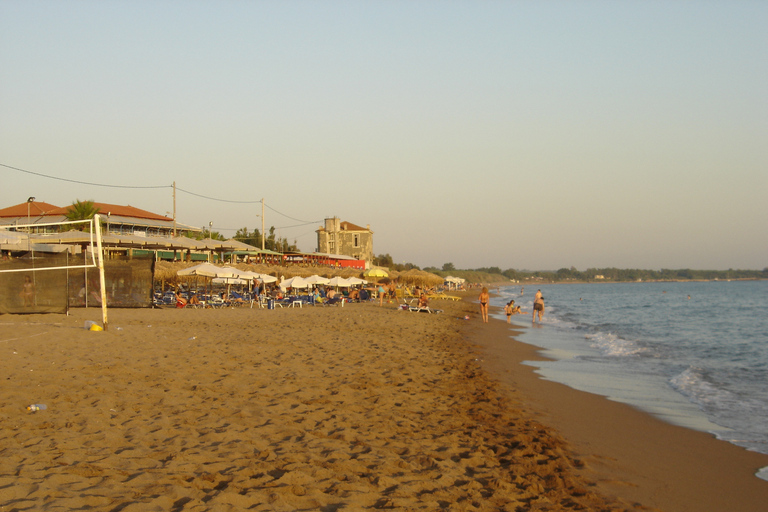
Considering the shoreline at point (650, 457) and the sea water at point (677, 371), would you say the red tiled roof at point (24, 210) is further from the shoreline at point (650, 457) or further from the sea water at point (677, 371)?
the shoreline at point (650, 457)

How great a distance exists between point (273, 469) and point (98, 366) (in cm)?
437

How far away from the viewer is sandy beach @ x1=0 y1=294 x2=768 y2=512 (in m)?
3.57

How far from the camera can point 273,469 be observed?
3.94 metres

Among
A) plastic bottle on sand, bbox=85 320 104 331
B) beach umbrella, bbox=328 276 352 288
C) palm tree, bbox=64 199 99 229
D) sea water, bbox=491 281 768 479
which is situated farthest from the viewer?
palm tree, bbox=64 199 99 229

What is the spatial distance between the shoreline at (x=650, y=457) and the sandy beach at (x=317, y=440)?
0.9 inches

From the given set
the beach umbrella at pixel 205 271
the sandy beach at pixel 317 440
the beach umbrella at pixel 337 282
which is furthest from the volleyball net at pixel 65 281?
the beach umbrella at pixel 337 282

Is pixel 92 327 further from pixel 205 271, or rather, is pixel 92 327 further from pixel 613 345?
pixel 613 345

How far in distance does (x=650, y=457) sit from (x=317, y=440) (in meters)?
3.17

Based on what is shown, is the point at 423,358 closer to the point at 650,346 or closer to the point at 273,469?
the point at 273,469

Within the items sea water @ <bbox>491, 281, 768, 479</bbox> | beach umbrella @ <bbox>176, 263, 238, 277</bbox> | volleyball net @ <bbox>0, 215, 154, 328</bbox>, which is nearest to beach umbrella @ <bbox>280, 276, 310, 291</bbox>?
beach umbrella @ <bbox>176, 263, 238, 277</bbox>

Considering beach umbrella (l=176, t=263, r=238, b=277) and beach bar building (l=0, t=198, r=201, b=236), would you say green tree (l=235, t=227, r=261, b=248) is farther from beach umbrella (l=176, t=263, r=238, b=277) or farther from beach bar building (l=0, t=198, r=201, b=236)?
beach umbrella (l=176, t=263, r=238, b=277)

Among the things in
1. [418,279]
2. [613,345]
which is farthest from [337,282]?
[418,279]

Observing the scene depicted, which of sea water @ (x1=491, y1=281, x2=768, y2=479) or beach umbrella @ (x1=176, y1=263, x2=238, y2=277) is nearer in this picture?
sea water @ (x1=491, y1=281, x2=768, y2=479)

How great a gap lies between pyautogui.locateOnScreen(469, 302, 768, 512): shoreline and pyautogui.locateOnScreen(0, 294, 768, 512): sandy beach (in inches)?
0.9
